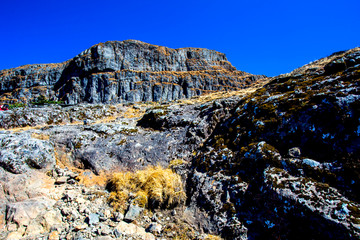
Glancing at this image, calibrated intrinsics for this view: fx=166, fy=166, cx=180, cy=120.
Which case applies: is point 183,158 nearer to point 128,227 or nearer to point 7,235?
point 128,227

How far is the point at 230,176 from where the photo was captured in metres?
7.27

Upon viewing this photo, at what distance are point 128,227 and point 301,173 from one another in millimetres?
6488

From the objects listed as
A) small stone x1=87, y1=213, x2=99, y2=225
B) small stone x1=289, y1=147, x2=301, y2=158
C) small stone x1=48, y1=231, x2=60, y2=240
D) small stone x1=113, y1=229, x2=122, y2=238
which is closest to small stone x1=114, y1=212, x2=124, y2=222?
small stone x1=113, y1=229, x2=122, y2=238

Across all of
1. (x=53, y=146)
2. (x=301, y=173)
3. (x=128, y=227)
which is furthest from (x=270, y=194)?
(x=53, y=146)

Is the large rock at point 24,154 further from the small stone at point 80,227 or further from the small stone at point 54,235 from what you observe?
the small stone at point 80,227

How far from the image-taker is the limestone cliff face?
102938 millimetres

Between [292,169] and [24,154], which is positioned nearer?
[292,169]

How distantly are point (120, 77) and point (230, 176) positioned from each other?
363ft

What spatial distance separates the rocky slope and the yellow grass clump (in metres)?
0.18

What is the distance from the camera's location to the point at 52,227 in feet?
19.4

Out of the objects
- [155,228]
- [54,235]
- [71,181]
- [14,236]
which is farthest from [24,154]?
[155,228]

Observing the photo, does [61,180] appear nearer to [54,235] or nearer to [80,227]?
[54,235]

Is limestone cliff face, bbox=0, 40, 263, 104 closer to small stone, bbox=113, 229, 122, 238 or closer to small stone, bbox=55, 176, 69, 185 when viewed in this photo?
small stone, bbox=55, 176, 69, 185

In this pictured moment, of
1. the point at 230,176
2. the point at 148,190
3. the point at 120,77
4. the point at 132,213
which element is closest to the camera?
the point at 132,213
